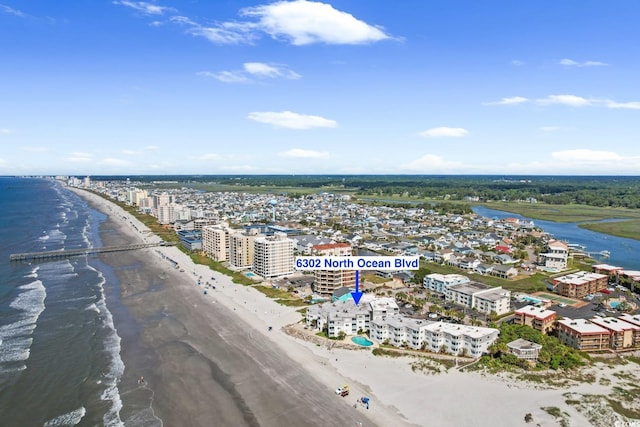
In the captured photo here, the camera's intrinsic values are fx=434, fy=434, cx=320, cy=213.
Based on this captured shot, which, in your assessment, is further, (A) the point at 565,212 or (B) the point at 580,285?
(A) the point at 565,212

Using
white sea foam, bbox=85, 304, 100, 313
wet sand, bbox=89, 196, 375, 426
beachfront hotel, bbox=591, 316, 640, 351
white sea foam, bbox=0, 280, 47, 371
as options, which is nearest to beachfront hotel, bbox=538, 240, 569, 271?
beachfront hotel, bbox=591, 316, 640, 351

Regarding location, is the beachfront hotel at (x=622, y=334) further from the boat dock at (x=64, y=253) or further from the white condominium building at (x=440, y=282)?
the boat dock at (x=64, y=253)

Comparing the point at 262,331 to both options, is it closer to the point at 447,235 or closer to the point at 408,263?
the point at 408,263

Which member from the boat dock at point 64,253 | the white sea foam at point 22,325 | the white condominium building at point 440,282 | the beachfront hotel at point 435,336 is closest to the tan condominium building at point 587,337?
the beachfront hotel at point 435,336

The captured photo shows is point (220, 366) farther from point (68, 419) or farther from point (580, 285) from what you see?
point (580, 285)

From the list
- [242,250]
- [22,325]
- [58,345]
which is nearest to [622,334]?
[242,250]

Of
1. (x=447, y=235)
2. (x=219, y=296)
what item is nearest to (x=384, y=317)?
(x=219, y=296)
